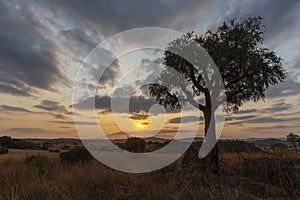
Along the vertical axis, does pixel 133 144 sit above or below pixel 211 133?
below

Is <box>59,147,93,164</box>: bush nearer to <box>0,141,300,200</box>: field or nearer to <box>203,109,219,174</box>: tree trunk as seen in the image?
<box>203,109,219,174</box>: tree trunk

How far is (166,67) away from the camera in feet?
54.3

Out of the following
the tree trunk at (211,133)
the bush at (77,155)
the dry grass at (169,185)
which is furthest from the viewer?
the bush at (77,155)

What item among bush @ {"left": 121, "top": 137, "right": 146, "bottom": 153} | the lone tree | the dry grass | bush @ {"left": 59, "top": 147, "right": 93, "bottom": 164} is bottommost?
the dry grass

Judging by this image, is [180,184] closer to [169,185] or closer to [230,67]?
[169,185]

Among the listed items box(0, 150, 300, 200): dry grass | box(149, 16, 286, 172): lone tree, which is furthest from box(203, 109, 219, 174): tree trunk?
box(0, 150, 300, 200): dry grass

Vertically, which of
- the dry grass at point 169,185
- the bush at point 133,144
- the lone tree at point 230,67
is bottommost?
the dry grass at point 169,185

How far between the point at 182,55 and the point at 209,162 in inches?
220

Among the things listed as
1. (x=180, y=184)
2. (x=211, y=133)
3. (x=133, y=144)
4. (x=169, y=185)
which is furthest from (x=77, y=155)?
(x=169, y=185)

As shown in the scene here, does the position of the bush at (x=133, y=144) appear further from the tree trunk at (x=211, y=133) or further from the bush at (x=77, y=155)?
the bush at (x=77, y=155)

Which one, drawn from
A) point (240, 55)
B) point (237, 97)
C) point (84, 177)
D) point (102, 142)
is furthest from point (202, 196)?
point (237, 97)

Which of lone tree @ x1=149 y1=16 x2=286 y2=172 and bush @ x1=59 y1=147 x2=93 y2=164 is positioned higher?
lone tree @ x1=149 y1=16 x2=286 y2=172

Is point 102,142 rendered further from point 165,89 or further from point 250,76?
point 250,76

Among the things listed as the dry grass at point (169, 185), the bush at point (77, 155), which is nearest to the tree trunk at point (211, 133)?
the dry grass at point (169, 185)
